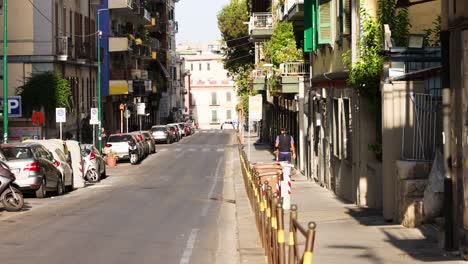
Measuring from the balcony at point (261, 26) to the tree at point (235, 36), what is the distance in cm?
3310

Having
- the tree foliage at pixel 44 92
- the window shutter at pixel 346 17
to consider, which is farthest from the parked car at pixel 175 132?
the window shutter at pixel 346 17

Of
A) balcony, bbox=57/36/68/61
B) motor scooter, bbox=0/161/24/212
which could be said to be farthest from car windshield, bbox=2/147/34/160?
balcony, bbox=57/36/68/61

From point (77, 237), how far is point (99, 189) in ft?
57.1

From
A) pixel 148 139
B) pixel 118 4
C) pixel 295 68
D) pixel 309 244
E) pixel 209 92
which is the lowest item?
pixel 148 139

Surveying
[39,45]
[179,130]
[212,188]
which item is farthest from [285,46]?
[179,130]

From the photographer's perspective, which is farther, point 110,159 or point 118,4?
point 118,4

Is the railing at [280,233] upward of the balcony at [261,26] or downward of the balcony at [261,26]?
downward

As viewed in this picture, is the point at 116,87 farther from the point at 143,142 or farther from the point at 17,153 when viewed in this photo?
the point at 17,153

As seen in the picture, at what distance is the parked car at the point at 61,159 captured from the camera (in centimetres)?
3070

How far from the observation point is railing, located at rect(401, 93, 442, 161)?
16.3 m

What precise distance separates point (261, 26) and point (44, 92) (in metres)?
13.0

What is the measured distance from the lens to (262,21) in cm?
5659

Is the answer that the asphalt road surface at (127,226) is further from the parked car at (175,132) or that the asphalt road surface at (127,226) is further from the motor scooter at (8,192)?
the parked car at (175,132)

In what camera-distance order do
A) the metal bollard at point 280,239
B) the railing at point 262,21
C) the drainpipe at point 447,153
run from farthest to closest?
the railing at point 262,21, the drainpipe at point 447,153, the metal bollard at point 280,239
